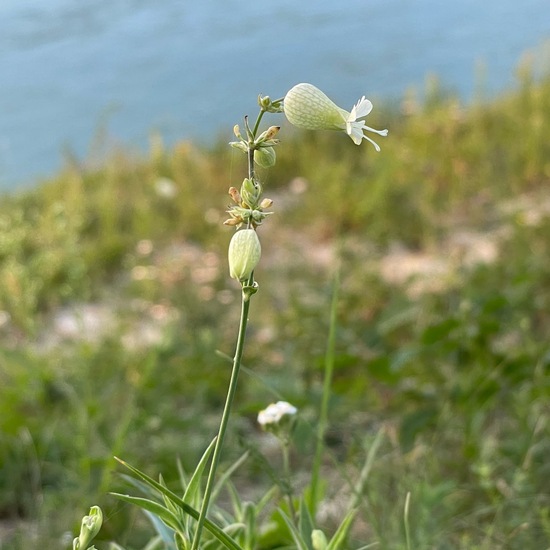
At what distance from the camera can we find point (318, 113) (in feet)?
2.06

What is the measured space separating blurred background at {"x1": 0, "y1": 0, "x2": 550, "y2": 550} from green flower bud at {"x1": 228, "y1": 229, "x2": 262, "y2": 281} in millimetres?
337

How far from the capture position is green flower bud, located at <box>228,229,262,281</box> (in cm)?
56

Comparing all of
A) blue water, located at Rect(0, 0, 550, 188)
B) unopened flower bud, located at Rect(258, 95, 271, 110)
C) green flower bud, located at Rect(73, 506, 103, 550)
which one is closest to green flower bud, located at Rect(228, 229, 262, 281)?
unopened flower bud, located at Rect(258, 95, 271, 110)

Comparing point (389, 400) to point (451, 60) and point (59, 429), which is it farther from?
point (451, 60)

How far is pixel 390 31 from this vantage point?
7508 mm

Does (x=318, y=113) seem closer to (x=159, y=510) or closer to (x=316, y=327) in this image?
(x=159, y=510)

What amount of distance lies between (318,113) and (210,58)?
723cm

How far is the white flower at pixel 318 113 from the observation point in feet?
2.01

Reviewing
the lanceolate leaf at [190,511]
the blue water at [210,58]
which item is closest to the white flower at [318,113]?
the lanceolate leaf at [190,511]

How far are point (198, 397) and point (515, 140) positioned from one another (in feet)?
7.08

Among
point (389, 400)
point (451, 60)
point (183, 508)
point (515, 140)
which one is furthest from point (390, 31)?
point (183, 508)

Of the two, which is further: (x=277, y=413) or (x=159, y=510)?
(x=277, y=413)

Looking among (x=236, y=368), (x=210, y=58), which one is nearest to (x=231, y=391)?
(x=236, y=368)

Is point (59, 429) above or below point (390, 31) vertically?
below
